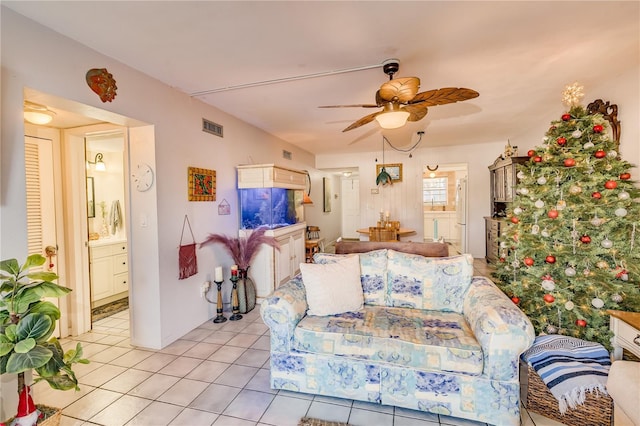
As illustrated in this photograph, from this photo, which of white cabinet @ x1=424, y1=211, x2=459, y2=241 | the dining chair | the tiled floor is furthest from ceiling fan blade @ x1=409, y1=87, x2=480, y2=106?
white cabinet @ x1=424, y1=211, x2=459, y2=241

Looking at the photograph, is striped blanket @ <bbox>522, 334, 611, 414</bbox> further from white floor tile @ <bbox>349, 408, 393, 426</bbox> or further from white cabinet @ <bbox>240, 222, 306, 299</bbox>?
white cabinet @ <bbox>240, 222, 306, 299</bbox>

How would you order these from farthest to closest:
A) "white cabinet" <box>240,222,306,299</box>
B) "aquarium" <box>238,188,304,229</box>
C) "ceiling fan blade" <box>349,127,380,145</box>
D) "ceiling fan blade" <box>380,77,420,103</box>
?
1. "ceiling fan blade" <box>349,127,380,145</box>
2. "aquarium" <box>238,188,304,229</box>
3. "white cabinet" <box>240,222,306,299</box>
4. "ceiling fan blade" <box>380,77,420,103</box>

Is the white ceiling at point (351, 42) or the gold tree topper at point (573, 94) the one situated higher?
the white ceiling at point (351, 42)

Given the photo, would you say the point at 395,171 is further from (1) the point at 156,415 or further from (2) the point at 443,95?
(1) the point at 156,415

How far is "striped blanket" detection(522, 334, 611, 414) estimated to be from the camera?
1692mm

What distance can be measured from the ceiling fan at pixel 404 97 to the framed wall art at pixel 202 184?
2000 mm

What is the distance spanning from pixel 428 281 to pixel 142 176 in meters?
2.81

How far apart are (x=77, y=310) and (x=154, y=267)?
48.9 inches

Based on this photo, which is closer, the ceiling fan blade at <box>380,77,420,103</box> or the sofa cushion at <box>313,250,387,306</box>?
the ceiling fan blade at <box>380,77,420,103</box>

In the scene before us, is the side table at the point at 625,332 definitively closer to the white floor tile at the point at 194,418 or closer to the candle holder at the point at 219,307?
the white floor tile at the point at 194,418

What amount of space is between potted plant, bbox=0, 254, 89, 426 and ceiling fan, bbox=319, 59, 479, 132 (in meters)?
2.41

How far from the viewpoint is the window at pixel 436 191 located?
365 inches

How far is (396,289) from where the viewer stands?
2508mm

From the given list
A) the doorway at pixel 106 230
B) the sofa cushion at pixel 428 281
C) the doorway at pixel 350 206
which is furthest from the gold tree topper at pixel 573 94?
the doorway at pixel 350 206
